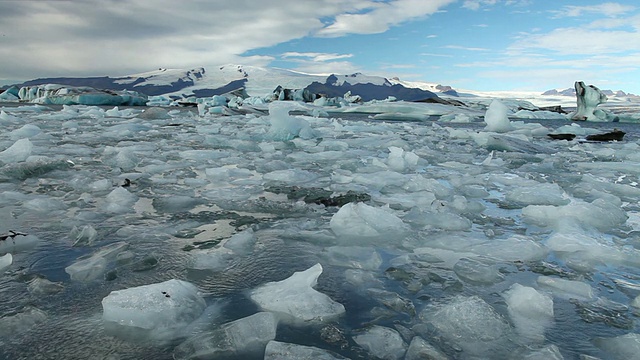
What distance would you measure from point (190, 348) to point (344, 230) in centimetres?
120

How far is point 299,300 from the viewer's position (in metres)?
1.38

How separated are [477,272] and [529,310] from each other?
332 millimetres

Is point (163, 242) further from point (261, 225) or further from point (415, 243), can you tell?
point (415, 243)

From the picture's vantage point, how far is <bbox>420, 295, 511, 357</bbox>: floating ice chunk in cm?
122

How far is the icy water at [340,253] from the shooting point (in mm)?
1239

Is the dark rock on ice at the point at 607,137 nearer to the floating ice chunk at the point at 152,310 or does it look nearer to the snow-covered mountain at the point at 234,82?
the floating ice chunk at the point at 152,310

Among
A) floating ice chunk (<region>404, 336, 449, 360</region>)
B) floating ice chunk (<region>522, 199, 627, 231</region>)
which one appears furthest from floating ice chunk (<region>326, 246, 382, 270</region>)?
floating ice chunk (<region>522, 199, 627, 231</region>)

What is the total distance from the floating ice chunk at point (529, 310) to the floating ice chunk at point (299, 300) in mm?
585

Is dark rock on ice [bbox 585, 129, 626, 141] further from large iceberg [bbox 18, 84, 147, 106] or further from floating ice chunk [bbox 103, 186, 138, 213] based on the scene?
large iceberg [bbox 18, 84, 147, 106]

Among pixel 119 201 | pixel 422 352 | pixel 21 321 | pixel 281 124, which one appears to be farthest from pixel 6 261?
pixel 281 124

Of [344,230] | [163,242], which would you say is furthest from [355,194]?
[163,242]

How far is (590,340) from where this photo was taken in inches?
49.1

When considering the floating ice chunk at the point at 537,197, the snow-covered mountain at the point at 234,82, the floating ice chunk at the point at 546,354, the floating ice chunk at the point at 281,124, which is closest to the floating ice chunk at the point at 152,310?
the floating ice chunk at the point at 546,354

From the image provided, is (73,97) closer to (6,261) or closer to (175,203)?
(175,203)
